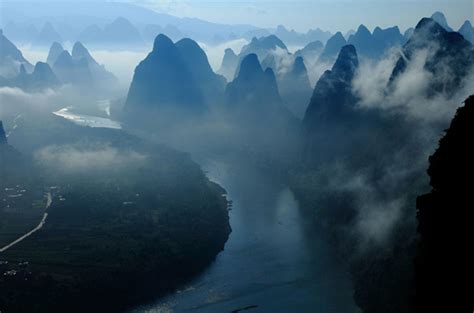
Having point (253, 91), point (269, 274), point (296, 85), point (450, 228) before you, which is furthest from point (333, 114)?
point (450, 228)

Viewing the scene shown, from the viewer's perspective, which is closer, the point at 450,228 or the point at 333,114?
the point at 450,228

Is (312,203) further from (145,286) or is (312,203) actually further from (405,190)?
(145,286)

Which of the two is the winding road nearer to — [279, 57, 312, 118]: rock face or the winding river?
the winding river

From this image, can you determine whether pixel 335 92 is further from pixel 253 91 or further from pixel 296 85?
pixel 296 85

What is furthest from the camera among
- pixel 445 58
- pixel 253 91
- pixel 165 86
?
pixel 165 86

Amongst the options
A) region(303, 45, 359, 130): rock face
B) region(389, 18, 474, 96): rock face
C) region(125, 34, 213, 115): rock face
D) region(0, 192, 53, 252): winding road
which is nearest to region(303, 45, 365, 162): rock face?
region(303, 45, 359, 130): rock face

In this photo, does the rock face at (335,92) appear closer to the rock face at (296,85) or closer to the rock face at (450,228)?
the rock face at (296,85)

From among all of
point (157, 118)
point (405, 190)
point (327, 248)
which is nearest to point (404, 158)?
point (405, 190)
